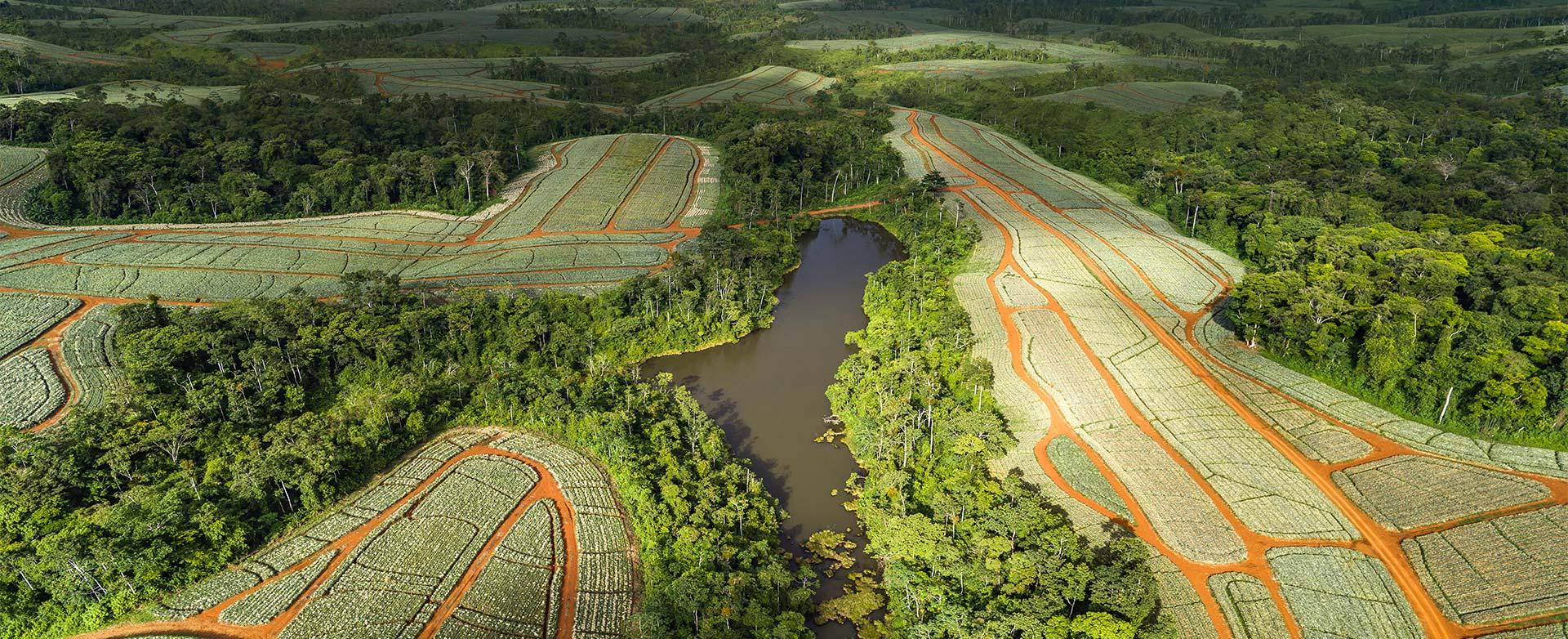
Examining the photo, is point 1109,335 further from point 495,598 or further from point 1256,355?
point 495,598

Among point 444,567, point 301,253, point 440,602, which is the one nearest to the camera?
point 440,602

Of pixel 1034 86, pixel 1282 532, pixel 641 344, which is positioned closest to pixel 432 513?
pixel 641 344

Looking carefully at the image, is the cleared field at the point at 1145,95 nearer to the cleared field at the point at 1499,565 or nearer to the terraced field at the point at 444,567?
the cleared field at the point at 1499,565

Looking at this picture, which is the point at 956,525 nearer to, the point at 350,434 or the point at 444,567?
the point at 444,567

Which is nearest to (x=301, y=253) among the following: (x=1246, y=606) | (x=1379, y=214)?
(x=1246, y=606)

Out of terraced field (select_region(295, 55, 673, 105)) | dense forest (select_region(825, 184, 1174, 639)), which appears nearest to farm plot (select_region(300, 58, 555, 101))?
terraced field (select_region(295, 55, 673, 105))

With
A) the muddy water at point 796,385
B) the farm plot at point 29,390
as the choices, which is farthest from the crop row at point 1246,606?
the farm plot at point 29,390

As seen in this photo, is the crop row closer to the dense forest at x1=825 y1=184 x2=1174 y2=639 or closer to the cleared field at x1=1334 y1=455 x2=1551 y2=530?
the dense forest at x1=825 y1=184 x2=1174 y2=639
